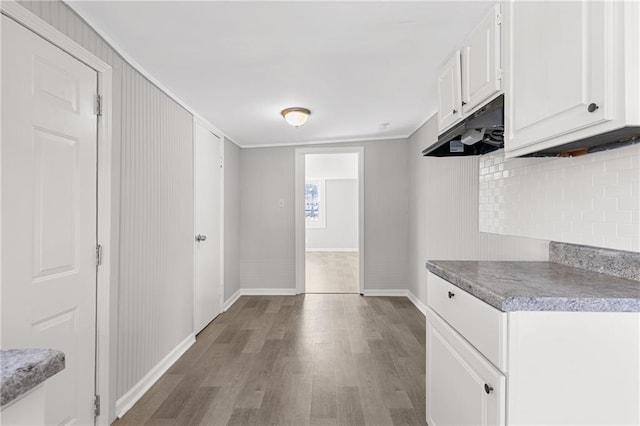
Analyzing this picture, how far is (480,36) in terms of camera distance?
5.51ft

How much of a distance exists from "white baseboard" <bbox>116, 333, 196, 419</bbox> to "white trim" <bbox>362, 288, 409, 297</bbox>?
2547mm

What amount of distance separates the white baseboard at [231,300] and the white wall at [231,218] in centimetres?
4

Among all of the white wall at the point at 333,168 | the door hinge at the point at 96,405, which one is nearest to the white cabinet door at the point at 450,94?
the door hinge at the point at 96,405

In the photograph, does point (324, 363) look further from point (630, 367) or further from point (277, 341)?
point (630, 367)

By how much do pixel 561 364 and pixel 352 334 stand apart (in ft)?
7.93

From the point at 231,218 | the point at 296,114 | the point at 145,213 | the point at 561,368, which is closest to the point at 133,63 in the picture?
the point at 145,213

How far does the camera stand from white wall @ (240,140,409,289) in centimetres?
474

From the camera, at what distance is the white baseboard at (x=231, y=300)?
4.15 m

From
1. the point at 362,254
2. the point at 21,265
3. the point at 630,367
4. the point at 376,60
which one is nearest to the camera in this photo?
the point at 630,367

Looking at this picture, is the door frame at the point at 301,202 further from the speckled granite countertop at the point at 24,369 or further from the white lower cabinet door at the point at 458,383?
the speckled granite countertop at the point at 24,369


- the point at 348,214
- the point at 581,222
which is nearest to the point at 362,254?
the point at 581,222

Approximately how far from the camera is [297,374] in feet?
8.18

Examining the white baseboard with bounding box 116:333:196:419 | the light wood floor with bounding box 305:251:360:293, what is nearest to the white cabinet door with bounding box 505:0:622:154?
the white baseboard with bounding box 116:333:196:419

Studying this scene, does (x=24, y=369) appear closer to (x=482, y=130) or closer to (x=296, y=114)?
(x=482, y=130)
